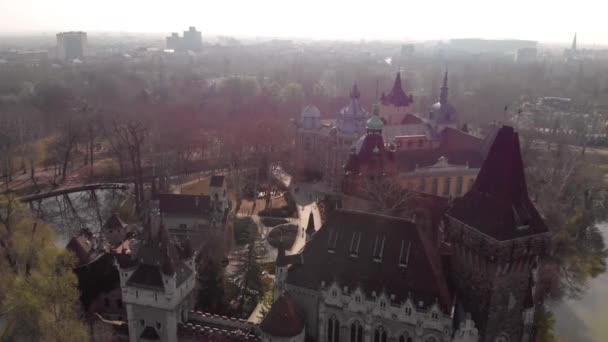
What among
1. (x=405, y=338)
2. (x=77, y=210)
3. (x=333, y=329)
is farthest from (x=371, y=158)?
(x=77, y=210)

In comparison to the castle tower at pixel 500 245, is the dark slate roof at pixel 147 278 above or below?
below

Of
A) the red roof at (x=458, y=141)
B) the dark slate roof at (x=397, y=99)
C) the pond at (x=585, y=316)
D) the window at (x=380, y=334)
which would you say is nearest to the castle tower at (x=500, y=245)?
the window at (x=380, y=334)

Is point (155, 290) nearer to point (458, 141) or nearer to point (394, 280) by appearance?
point (394, 280)

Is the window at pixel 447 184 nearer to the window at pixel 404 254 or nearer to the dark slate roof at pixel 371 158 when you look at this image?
the dark slate roof at pixel 371 158

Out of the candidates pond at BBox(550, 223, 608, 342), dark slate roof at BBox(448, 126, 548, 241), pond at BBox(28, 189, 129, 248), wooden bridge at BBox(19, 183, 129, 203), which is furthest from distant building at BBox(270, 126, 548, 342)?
wooden bridge at BBox(19, 183, 129, 203)

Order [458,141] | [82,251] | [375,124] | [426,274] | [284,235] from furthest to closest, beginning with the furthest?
[458,141], [284,235], [375,124], [82,251], [426,274]

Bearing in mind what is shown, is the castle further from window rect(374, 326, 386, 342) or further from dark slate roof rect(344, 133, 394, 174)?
dark slate roof rect(344, 133, 394, 174)

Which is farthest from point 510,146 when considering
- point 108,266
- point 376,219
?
point 108,266

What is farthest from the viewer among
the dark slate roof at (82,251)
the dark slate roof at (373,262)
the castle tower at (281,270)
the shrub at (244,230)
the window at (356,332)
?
the shrub at (244,230)

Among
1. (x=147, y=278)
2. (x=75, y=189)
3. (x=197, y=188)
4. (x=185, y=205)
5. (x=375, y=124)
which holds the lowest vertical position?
(x=75, y=189)
